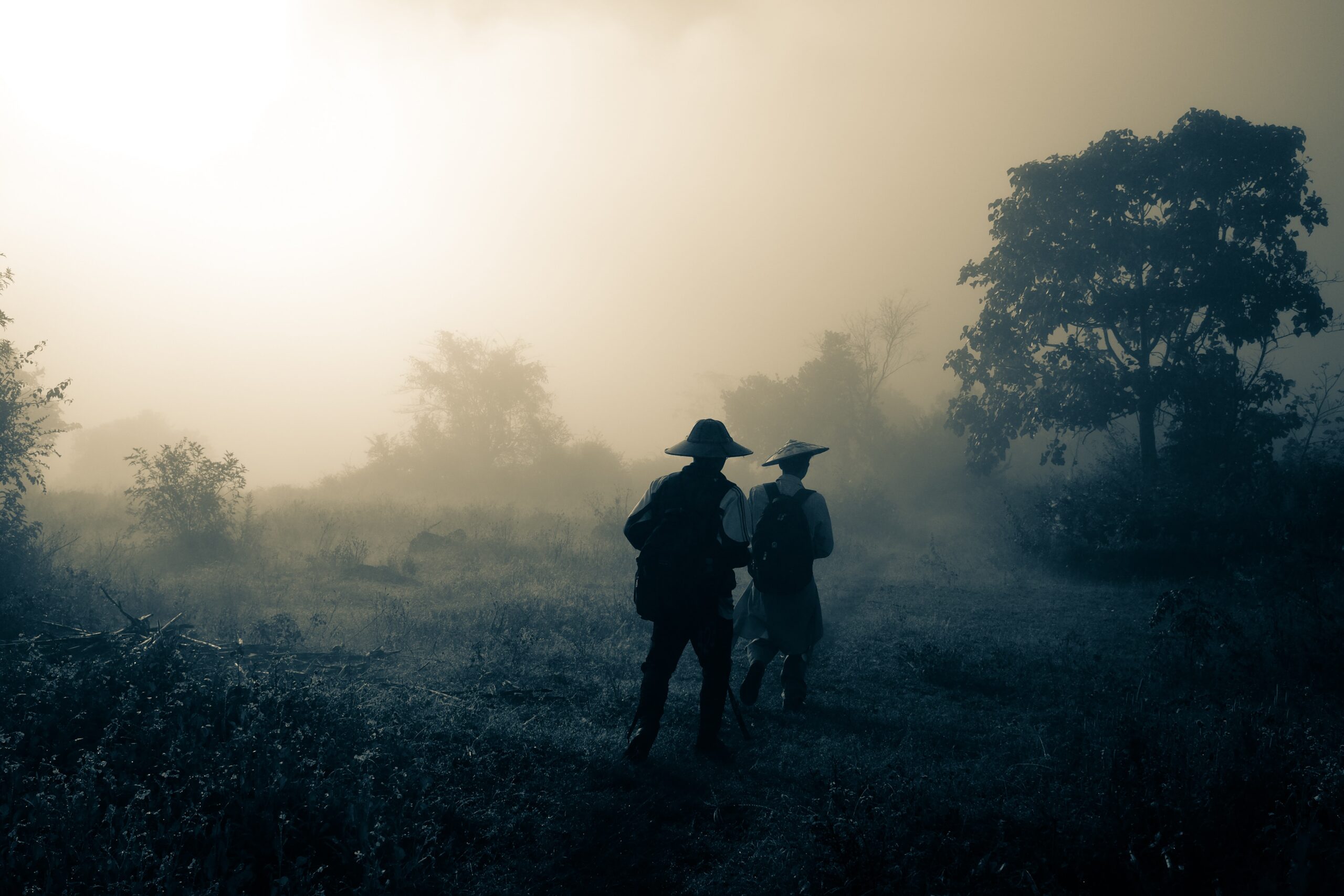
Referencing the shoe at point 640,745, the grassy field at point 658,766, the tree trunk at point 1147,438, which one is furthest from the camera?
the tree trunk at point 1147,438

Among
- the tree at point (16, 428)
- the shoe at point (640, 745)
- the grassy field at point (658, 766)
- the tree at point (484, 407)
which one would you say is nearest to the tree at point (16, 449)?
the tree at point (16, 428)

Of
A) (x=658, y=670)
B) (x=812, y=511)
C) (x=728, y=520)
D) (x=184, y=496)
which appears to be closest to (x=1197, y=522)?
(x=812, y=511)

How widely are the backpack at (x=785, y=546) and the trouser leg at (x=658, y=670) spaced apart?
4.22 ft

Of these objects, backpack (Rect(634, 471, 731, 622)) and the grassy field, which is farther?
backpack (Rect(634, 471, 731, 622))

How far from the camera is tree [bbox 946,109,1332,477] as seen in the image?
593 inches

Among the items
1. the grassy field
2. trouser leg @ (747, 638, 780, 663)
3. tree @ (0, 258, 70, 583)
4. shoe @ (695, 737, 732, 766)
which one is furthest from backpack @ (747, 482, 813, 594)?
Answer: tree @ (0, 258, 70, 583)

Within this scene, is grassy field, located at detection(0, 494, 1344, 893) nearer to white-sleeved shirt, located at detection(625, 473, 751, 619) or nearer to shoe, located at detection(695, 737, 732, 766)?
shoe, located at detection(695, 737, 732, 766)

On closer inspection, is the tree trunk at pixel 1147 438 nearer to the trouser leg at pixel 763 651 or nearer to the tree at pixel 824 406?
the tree at pixel 824 406

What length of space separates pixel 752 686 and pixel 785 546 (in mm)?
1275

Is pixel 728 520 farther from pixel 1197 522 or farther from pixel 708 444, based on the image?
pixel 1197 522

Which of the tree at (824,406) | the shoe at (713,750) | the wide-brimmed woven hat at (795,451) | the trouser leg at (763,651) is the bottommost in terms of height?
the shoe at (713,750)

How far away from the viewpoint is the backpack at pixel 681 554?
14.9ft

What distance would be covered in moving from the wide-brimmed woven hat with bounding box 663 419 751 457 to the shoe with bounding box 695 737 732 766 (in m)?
2.04

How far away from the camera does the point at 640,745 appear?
4.46m
